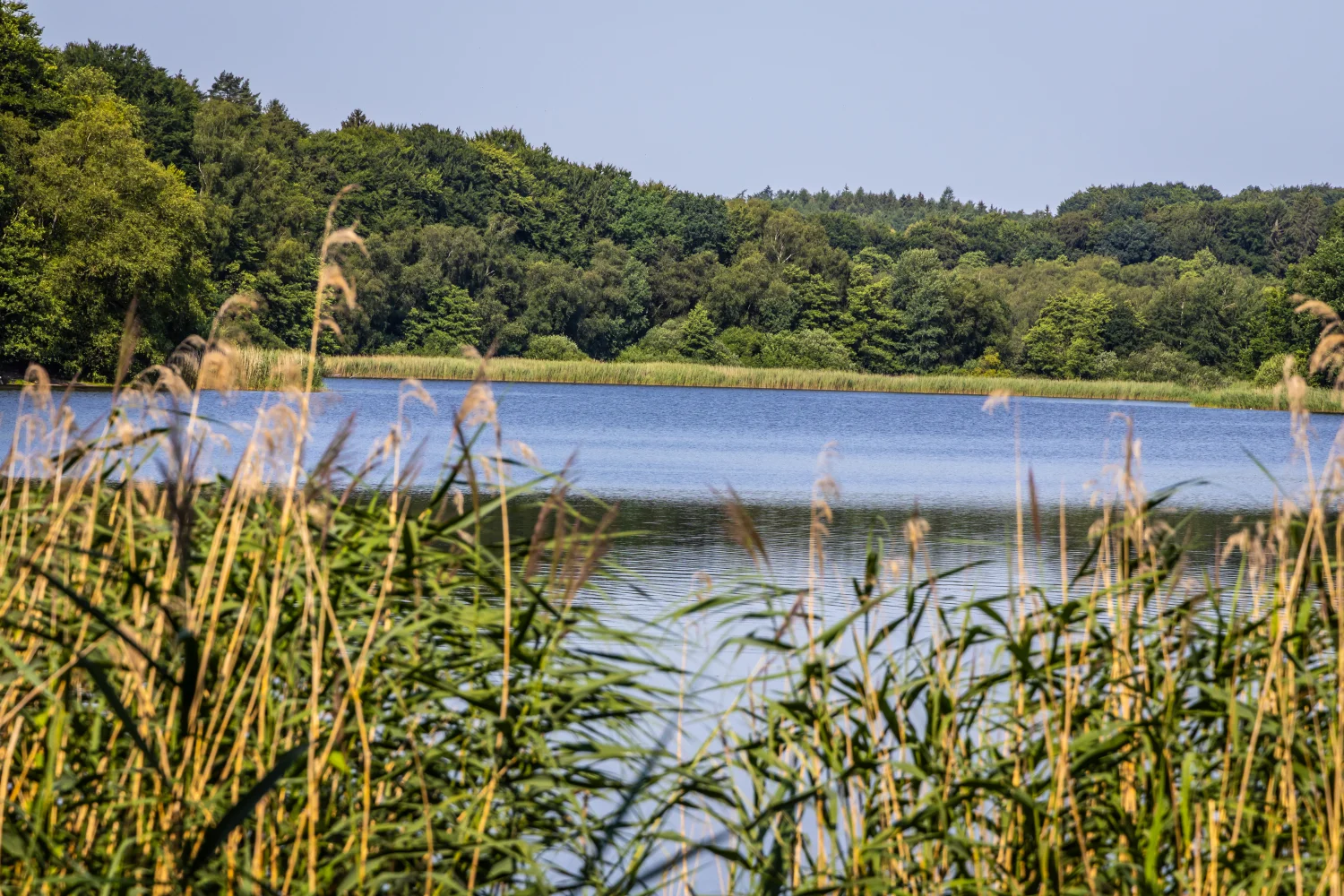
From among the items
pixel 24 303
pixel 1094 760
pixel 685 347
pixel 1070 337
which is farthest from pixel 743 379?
pixel 1094 760

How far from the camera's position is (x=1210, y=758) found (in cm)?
311

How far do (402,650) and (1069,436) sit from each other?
96.5 feet

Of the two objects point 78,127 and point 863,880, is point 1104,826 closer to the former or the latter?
point 863,880

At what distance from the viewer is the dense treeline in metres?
33.8

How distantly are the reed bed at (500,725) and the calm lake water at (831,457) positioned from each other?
24 cm

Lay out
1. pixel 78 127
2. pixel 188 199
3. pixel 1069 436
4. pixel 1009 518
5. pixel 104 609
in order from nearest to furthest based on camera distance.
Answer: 1. pixel 104 609
2. pixel 1009 518
3. pixel 1069 436
4. pixel 78 127
5. pixel 188 199

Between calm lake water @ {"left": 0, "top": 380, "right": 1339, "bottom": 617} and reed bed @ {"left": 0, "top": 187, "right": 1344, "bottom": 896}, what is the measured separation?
0.80 feet

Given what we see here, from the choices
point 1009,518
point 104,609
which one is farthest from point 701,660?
point 1009,518

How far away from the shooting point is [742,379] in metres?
54.2

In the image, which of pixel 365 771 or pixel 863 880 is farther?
pixel 863 880

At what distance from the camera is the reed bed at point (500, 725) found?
266 cm

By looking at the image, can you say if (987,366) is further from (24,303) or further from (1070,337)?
(24,303)

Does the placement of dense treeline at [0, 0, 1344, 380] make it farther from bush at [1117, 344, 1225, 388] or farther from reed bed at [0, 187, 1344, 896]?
reed bed at [0, 187, 1344, 896]

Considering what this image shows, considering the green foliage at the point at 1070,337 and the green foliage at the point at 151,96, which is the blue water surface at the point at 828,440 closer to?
the green foliage at the point at 151,96
